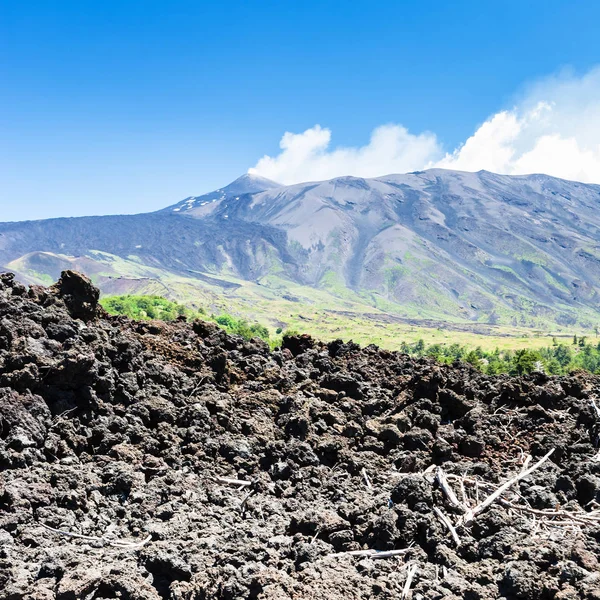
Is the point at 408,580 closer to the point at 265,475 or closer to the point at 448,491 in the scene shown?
Answer: the point at 448,491

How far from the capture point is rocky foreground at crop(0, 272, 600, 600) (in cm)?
568

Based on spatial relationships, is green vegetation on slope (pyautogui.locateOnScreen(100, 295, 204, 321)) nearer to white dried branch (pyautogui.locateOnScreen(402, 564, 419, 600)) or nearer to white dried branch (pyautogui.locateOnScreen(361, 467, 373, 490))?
white dried branch (pyautogui.locateOnScreen(361, 467, 373, 490))

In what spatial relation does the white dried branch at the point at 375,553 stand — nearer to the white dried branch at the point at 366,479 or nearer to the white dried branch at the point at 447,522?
the white dried branch at the point at 447,522

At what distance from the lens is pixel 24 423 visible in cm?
769

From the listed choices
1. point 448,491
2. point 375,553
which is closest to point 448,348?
point 448,491

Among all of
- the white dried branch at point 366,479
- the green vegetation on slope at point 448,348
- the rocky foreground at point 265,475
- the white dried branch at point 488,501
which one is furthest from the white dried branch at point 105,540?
the green vegetation on slope at point 448,348

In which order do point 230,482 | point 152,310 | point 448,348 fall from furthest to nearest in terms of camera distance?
point 448,348
point 152,310
point 230,482

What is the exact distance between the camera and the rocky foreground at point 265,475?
568cm

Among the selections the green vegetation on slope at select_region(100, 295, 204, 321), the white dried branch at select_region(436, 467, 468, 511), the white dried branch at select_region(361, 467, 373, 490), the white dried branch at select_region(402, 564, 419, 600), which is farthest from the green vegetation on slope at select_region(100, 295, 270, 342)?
the white dried branch at select_region(402, 564, 419, 600)

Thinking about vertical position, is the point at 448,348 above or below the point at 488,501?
below

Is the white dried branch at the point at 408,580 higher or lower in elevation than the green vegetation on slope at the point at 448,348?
higher

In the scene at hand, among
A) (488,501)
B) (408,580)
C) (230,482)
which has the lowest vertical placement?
(408,580)

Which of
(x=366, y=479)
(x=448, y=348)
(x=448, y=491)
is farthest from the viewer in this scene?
(x=448, y=348)

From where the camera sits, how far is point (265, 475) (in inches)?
328
